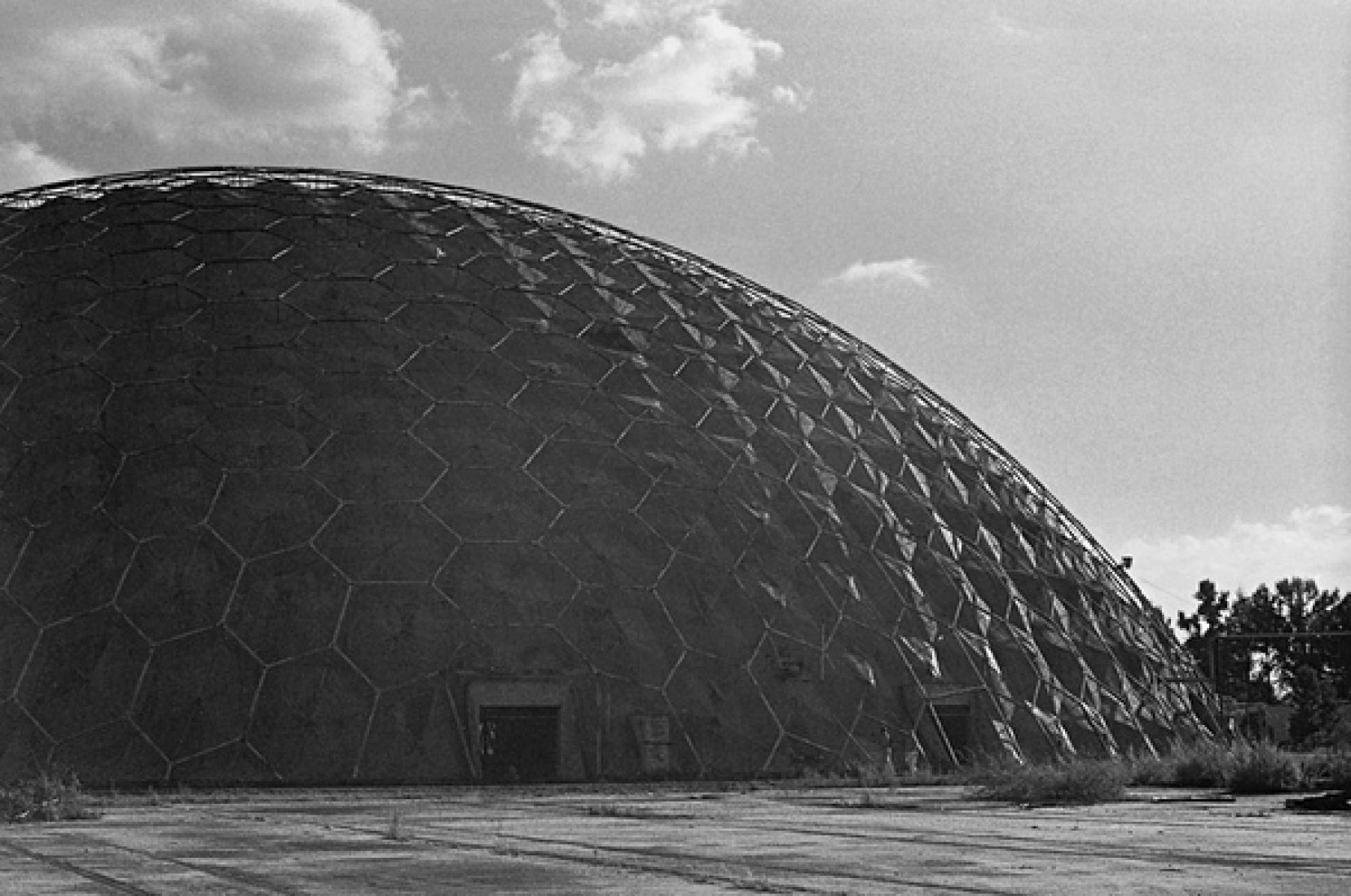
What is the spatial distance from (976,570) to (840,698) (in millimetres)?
6131

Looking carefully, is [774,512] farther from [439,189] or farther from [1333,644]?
[1333,644]

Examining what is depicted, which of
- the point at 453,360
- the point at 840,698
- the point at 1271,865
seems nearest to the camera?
the point at 1271,865

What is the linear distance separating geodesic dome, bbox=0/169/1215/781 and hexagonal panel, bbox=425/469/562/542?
0.07 metres

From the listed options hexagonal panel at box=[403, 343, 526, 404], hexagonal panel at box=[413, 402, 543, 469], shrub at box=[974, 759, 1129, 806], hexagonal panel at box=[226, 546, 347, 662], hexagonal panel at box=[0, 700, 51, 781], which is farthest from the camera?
hexagonal panel at box=[403, 343, 526, 404]

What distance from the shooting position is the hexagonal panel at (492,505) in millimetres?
27766

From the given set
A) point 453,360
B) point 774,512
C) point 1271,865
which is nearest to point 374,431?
point 453,360

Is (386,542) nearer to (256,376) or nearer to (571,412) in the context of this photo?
(256,376)

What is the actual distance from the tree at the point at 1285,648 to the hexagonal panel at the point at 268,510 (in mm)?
47835

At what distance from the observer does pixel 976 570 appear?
33.4 metres

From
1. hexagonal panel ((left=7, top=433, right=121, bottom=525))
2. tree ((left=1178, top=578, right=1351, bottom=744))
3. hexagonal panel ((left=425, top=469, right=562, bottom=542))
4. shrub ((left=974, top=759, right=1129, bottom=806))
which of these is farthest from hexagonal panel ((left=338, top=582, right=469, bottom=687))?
tree ((left=1178, top=578, right=1351, bottom=744))

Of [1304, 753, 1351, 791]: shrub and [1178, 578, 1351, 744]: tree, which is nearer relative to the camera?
[1304, 753, 1351, 791]: shrub

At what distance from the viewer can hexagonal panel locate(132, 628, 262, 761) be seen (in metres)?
24.7

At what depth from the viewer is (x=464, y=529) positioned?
2767 centimetres

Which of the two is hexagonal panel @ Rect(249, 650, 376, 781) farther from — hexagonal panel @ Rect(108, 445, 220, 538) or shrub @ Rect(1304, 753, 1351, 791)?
shrub @ Rect(1304, 753, 1351, 791)
